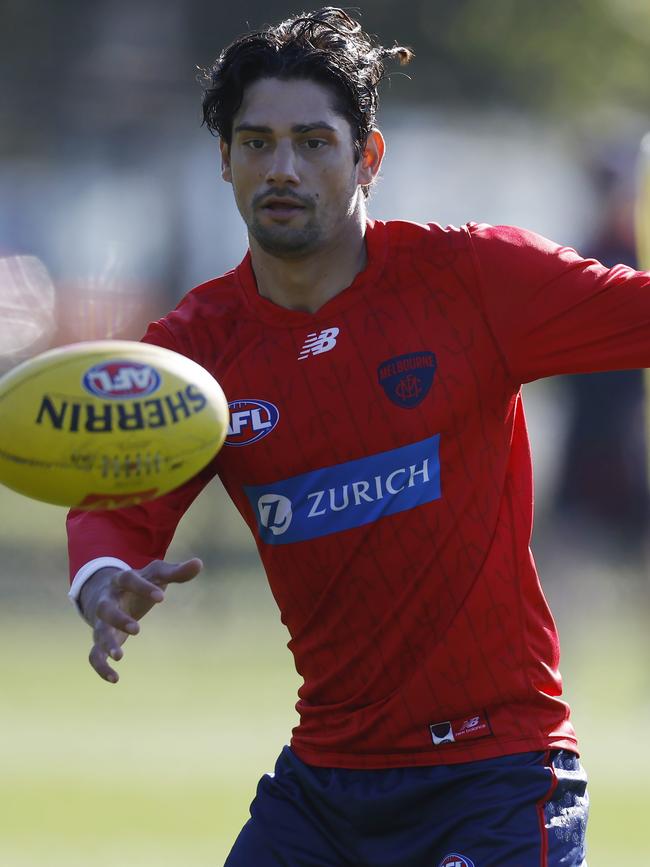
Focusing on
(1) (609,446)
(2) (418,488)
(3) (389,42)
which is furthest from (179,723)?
(3) (389,42)

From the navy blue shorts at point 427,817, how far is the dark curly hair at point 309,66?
171cm

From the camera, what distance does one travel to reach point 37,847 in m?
7.26

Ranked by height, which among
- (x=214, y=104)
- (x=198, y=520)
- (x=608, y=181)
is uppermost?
(x=608, y=181)

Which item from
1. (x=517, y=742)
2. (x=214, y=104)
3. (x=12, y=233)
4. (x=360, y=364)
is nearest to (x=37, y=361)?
(x=360, y=364)

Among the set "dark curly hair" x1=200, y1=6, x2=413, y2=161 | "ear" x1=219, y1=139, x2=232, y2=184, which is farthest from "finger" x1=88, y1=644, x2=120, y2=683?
"dark curly hair" x1=200, y1=6, x2=413, y2=161

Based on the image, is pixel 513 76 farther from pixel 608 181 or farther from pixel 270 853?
pixel 270 853

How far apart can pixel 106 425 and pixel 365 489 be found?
0.77 m

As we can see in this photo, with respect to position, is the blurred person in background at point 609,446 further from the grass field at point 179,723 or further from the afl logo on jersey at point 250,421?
the afl logo on jersey at point 250,421

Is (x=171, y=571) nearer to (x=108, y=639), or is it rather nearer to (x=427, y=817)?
(x=108, y=639)

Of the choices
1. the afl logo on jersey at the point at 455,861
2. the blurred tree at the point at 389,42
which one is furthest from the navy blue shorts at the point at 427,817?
the blurred tree at the point at 389,42

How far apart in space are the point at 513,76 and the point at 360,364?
15189 millimetres

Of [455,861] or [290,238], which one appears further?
[290,238]

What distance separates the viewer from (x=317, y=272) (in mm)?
4574

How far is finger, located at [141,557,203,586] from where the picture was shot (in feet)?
13.1
